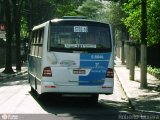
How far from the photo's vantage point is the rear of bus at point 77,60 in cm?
1600

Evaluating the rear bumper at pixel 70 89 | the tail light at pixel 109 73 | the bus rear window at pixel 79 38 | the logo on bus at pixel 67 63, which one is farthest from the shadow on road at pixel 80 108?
the bus rear window at pixel 79 38

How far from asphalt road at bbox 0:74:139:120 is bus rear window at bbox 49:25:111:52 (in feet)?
6.00

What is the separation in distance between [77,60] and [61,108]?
5.04 ft

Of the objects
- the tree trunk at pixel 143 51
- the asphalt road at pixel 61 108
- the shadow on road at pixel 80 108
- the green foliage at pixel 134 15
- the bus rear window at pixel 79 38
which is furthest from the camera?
the green foliage at pixel 134 15

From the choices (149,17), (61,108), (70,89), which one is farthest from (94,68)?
(149,17)

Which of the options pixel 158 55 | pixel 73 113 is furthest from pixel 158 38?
pixel 73 113

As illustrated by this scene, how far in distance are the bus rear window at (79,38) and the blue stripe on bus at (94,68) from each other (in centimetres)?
26

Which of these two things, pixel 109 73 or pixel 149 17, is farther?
pixel 149 17

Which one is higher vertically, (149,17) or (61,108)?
(149,17)

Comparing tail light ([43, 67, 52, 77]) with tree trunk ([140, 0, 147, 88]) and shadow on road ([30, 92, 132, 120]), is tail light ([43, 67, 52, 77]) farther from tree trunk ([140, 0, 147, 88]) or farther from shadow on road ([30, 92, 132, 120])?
tree trunk ([140, 0, 147, 88])

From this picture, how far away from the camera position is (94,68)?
16.1 meters

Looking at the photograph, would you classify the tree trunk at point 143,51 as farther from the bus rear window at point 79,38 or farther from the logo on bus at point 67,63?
the logo on bus at point 67,63

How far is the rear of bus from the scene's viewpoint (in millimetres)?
16000

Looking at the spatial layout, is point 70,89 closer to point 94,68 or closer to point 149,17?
point 94,68
